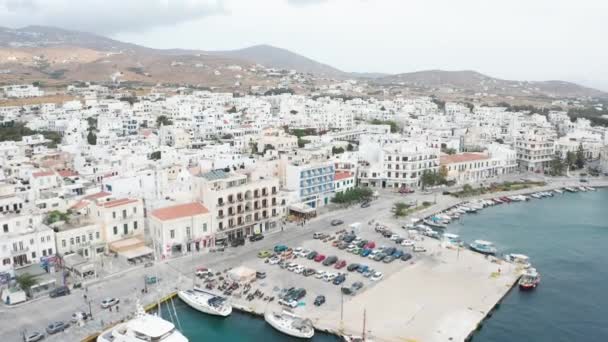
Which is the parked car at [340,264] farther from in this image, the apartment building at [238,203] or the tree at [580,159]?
the tree at [580,159]

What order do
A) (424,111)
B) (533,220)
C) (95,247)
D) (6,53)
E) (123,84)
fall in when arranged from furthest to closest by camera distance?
(6,53) < (123,84) < (424,111) < (533,220) < (95,247)

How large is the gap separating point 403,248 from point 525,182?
3070cm

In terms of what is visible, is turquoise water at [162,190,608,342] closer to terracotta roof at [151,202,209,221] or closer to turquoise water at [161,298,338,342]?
turquoise water at [161,298,338,342]

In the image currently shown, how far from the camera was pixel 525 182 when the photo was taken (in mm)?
62375

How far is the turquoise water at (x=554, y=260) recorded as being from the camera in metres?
28.6

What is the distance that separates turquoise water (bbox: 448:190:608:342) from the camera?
2861 centimetres

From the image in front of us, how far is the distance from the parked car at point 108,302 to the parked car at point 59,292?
9.22ft

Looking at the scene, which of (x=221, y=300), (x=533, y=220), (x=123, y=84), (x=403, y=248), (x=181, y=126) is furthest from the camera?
(x=123, y=84)

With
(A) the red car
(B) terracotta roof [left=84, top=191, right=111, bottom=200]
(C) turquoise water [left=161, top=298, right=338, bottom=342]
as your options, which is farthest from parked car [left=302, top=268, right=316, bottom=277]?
(B) terracotta roof [left=84, top=191, right=111, bottom=200]

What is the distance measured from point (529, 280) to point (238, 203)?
68.9 feet

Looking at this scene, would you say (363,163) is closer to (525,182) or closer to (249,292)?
(525,182)

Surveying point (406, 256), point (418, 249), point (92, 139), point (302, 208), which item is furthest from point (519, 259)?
point (92, 139)

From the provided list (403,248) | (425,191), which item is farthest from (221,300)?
(425,191)

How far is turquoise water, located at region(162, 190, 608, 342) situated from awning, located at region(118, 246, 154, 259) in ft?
18.2
